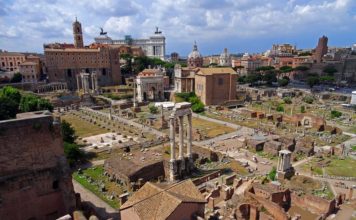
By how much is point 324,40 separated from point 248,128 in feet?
348

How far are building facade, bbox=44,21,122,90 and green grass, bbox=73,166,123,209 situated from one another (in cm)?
6218

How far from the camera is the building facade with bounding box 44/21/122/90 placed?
86.1 metres

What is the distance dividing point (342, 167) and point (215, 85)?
138ft

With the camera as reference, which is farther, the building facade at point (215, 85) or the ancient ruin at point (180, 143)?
the building facade at point (215, 85)

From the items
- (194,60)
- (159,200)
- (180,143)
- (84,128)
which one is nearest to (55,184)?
(159,200)

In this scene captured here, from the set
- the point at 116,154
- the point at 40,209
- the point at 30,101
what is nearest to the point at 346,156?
the point at 116,154

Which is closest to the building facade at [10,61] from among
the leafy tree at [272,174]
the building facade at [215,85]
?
the building facade at [215,85]

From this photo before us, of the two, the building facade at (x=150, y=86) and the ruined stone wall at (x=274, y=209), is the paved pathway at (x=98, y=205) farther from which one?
the building facade at (x=150, y=86)

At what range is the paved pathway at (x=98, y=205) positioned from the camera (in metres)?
21.5

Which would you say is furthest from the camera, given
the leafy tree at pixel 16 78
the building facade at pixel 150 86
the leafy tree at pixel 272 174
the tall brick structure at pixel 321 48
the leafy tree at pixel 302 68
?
the tall brick structure at pixel 321 48

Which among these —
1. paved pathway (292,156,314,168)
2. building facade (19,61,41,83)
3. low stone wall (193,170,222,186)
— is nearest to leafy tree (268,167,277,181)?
paved pathway (292,156,314,168)

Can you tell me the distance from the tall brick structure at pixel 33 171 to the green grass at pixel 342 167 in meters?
27.8

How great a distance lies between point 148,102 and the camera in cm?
7381

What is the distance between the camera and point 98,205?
75.6ft
